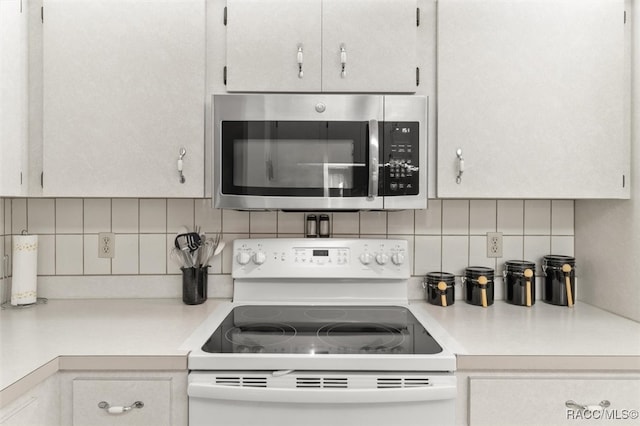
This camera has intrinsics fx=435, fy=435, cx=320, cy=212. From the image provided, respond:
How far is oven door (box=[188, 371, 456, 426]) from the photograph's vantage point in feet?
3.80

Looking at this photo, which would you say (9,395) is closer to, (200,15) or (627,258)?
(200,15)

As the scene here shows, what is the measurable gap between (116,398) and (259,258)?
2.38ft

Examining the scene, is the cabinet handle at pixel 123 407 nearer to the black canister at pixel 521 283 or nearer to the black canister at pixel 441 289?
the black canister at pixel 441 289

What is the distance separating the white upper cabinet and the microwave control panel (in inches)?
5.8

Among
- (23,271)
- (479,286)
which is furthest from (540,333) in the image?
(23,271)

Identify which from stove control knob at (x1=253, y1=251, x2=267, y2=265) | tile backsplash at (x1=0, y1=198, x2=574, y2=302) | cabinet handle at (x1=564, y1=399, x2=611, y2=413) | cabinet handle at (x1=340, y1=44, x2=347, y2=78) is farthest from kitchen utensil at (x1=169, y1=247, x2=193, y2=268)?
cabinet handle at (x1=564, y1=399, x2=611, y2=413)

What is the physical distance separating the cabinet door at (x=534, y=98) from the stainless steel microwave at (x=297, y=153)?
280 millimetres

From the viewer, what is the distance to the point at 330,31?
156 centimetres

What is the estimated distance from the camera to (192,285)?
1.75 m

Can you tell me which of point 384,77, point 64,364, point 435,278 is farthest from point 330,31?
point 64,364

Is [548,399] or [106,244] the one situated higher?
[106,244]

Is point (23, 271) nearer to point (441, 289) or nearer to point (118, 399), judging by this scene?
point (118, 399)

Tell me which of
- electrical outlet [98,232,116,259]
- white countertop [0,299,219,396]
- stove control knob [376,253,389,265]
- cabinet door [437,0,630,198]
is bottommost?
white countertop [0,299,219,396]

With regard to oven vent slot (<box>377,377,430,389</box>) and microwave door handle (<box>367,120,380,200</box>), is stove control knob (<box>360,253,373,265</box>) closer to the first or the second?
microwave door handle (<box>367,120,380,200</box>)
